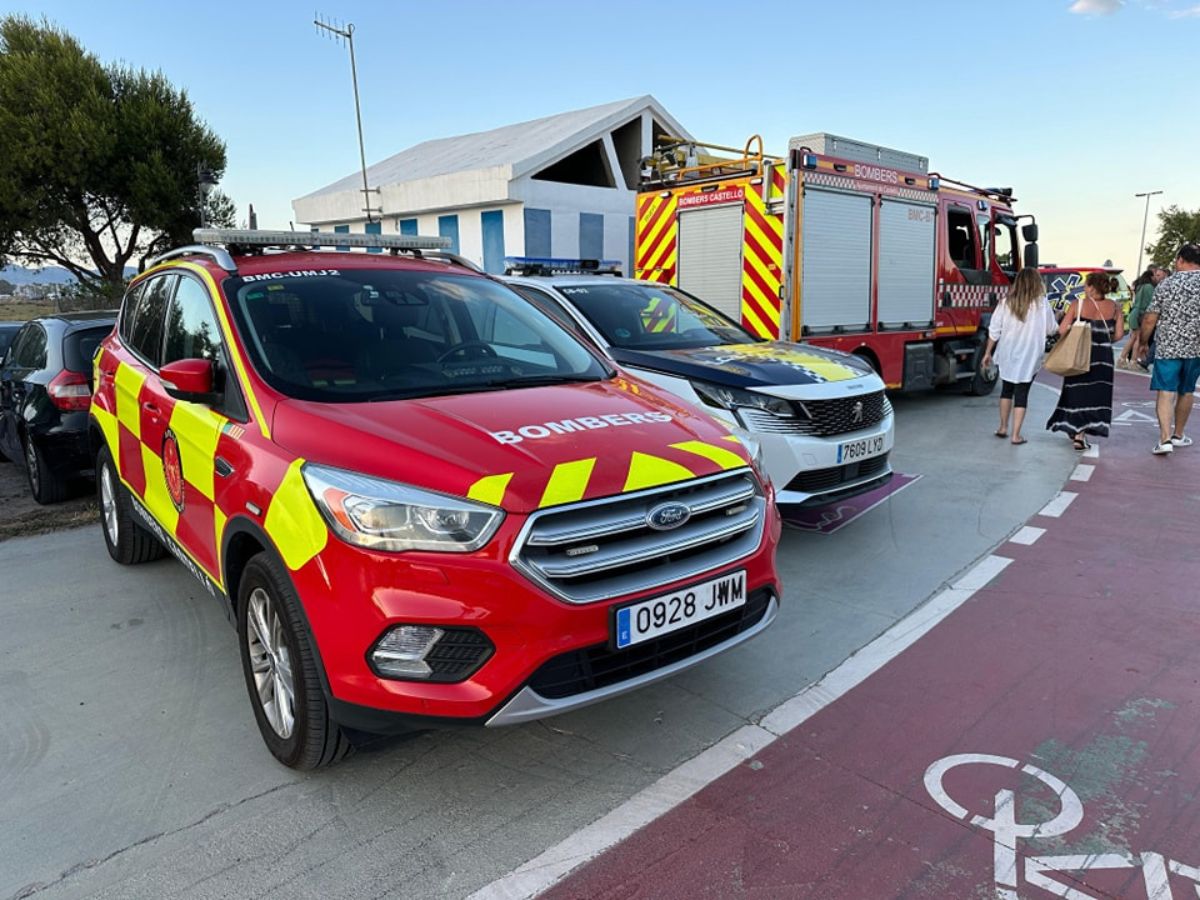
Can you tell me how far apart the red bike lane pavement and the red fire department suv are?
20.2 inches

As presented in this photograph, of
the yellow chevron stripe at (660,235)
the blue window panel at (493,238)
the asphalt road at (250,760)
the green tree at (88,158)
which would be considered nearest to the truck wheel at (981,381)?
the yellow chevron stripe at (660,235)

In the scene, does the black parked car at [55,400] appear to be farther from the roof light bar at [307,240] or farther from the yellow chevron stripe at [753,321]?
the yellow chevron stripe at [753,321]

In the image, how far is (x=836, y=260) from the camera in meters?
8.58

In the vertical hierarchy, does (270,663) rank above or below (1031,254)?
below

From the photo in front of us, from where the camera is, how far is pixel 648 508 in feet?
8.33

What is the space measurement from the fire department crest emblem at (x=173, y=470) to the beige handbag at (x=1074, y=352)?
720 cm

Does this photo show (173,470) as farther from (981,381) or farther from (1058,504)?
(981,381)

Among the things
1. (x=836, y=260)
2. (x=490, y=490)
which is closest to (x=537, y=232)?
(x=836, y=260)

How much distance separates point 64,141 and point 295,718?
87.1 feet

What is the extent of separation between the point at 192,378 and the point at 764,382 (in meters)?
3.20

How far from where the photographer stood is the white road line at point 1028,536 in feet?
16.8

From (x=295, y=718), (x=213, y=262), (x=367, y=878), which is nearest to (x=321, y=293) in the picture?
(x=213, y=262)

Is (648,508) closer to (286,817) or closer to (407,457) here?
(407,457)

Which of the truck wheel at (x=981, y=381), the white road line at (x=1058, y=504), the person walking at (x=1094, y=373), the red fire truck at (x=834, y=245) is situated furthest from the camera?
the truck wheel at (x=981, y=381)
